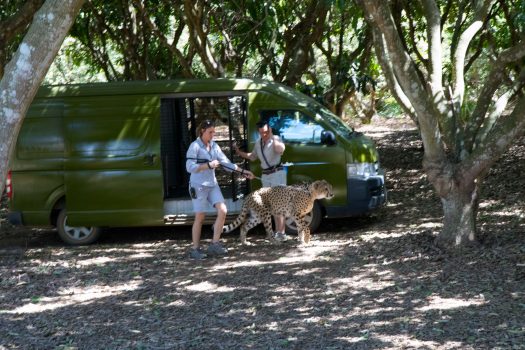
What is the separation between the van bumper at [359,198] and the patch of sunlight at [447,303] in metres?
3.33

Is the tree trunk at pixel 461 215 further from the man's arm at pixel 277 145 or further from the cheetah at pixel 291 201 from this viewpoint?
the man's arm at pixel 277 145

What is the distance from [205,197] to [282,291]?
81.2 inches

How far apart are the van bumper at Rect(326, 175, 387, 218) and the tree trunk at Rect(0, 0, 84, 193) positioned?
547 cm

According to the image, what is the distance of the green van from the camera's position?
1023 centimetres

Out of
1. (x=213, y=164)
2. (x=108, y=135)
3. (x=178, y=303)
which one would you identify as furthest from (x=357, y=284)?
(x=108, y=135)

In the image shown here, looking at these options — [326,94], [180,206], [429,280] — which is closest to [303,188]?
[180,206]

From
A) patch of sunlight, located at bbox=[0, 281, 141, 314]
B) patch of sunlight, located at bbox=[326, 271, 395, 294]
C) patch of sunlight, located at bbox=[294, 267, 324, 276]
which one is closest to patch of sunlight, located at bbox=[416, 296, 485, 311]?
patch of sunlight, located at bbox=[326, 271, 395, 294]

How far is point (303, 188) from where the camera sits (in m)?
9.73

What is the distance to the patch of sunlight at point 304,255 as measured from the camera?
8781 millimetres

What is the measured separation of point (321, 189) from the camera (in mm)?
9680

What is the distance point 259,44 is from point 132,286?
339 inches

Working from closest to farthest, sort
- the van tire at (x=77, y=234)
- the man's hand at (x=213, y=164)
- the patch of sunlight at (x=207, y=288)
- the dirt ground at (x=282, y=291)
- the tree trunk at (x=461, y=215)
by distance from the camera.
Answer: the dirt ground at (x=282, y=291), the patch of sunlight at (x=207, y=288), the tree trunk at (x=461, y=215), the man's hand at (x=213, y=164), the van tire at (x=77, y=234)

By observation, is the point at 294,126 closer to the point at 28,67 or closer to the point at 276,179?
the point at 276,179

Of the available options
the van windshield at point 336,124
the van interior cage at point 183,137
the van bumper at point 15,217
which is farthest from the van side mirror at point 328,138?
the van bumper at point 15,217
